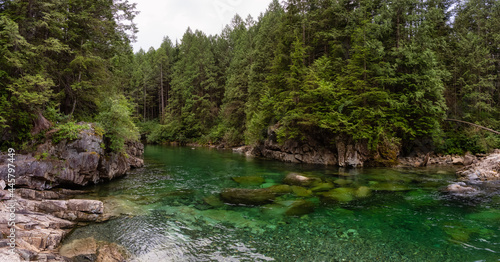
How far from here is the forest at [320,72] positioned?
12.3 meters

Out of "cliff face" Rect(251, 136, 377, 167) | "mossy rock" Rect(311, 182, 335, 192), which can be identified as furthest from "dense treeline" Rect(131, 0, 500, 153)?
"mossy rock" Rect(311, 182, 335, 192)

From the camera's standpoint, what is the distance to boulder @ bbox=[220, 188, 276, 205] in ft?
36.1

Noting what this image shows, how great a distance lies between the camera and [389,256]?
253 inches

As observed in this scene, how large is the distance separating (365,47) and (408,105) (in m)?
6.13

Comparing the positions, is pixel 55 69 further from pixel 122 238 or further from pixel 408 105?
pixel 408 105

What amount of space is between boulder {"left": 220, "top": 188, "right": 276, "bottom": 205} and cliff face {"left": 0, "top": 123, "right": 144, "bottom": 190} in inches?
286

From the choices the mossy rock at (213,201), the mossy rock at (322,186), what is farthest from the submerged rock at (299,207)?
the mossy rock at (213,201)

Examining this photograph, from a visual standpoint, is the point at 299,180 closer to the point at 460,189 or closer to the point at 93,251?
the point at 460,189

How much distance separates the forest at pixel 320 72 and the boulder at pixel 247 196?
312 inches

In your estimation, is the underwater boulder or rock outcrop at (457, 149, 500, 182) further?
rock outcrop at (457, 149, 500, 182)

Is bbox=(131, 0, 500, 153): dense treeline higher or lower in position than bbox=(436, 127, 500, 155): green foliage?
higher

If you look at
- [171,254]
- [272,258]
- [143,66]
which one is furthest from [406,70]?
[143,66]

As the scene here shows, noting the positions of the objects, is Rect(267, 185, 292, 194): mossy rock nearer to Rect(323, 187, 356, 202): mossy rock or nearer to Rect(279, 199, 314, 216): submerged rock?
Rect(279, 199, 314, 216): submerged rock

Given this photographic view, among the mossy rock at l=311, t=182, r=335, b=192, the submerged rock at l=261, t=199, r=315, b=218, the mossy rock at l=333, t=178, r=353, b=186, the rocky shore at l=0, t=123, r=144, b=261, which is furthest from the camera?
the mossy rock at l=333, t=178, r=353, b=186
